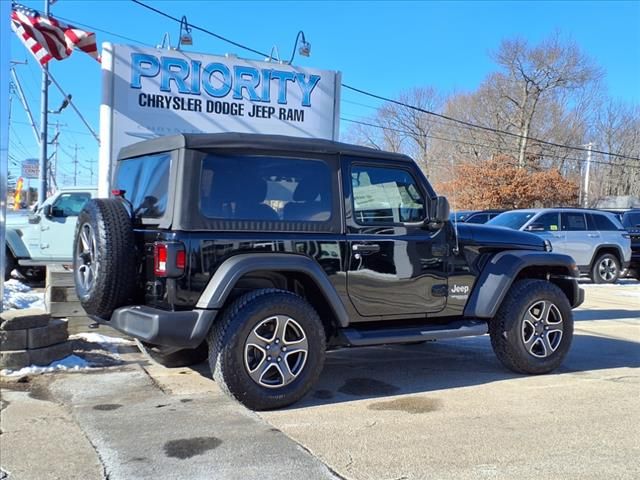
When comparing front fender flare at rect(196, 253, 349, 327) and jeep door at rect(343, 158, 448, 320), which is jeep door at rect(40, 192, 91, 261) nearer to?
jeep door at rect(343, 158, 448, 320)

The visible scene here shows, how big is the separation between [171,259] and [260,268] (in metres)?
0.66

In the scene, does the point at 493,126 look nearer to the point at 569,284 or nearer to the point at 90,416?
the point at 569,284

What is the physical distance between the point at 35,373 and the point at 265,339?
2.36 m

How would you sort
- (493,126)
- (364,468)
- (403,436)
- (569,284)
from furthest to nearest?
(493,126), (569,284), (403,436), (364,468)

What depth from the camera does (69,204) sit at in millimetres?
11297

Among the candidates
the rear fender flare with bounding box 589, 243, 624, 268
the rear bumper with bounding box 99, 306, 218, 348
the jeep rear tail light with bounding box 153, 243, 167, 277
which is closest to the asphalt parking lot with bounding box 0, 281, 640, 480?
the rear bumper with bounding box 99, 306, 218, 348

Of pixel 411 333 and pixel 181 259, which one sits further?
pixel 411 333

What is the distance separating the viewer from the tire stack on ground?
5.71m

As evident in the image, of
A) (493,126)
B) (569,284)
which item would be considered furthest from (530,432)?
(493,126)

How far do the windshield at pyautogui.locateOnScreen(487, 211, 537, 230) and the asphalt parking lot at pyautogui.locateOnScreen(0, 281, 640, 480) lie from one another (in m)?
8.00

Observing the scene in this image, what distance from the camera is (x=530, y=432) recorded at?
4.48 meters

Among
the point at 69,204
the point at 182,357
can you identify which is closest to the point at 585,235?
the point at 69,204

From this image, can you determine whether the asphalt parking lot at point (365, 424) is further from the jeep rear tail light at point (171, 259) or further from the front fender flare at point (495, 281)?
the jeep rear tail light at point (171, 259)

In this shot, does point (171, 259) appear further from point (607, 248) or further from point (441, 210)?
point (607, 248)
